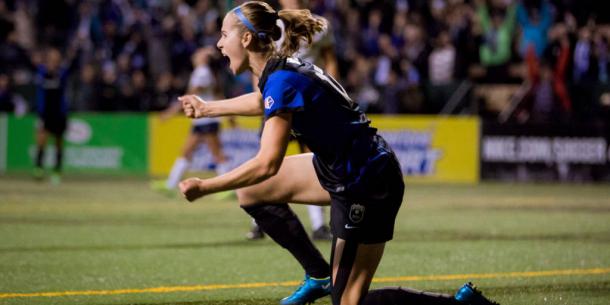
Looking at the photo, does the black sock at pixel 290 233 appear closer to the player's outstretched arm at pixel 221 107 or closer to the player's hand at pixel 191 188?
the player's outstretched arm at pixel 221 107

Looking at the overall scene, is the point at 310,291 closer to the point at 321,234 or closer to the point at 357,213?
the point at 357,213

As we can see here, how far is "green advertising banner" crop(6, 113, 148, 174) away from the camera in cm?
2386

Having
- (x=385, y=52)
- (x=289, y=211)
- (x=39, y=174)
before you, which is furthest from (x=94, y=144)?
(x=289, y=211)

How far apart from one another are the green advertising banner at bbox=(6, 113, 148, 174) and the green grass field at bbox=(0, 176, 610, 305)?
22.8 feet

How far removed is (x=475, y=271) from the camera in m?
8.75

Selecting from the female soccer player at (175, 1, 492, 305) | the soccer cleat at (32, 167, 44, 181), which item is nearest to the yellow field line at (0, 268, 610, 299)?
the female soccer player at (175, 1, 492, 305)

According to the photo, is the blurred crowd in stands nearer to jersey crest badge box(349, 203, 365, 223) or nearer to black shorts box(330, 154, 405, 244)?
black shorts box(330, 154, 405, 244)

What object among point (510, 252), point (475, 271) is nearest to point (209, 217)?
point (510, 252)

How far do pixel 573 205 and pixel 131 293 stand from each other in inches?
370

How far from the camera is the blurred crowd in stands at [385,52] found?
21.4 m

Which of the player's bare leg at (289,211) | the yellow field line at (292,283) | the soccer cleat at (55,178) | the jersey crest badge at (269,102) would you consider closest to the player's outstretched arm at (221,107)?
the player's bare leg at (289,211)

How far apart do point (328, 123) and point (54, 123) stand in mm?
16516

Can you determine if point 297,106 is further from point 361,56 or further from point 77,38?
point 77,38

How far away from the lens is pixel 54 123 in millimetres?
21344
